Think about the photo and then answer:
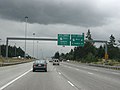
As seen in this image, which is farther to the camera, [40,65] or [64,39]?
[64,39]

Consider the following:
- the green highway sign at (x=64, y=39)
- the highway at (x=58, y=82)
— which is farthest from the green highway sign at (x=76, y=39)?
the highway at (x=58, y=82)

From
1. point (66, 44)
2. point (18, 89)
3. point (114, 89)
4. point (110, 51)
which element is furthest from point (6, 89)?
point (110, 51)

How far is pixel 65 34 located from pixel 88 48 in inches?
4268

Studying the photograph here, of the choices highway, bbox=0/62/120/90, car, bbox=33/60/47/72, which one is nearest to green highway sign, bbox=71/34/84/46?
car, bbox=33/60/47/72

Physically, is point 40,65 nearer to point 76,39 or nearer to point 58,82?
point 58,82

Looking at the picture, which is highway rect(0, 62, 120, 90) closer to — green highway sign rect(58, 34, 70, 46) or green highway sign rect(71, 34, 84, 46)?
green highway sign rect(58, 34, 70, 46)

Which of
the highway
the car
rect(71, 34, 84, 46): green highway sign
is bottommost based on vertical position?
the highway

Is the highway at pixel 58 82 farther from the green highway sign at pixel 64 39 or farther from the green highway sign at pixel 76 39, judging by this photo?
the green highway sign at pixel 76 39

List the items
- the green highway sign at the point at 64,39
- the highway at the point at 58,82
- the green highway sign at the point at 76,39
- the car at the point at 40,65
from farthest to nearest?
the green highway sign at the point at 76,39
the green highway sign at the point at 64,39
the car at the point at 40,65
the highway at the point at 58,82

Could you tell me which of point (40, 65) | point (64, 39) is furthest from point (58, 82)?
point (64, 39)

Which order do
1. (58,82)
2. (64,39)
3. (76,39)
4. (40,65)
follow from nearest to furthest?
1. (58,82)
2. (40,65)
3. (64,39)
4. (76,39)

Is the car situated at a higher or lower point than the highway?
higher

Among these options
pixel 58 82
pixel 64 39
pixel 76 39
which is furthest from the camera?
pixel 76 39

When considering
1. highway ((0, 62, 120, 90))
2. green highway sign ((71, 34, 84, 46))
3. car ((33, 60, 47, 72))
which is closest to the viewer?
highway ((0, 62, 120, 90))
